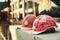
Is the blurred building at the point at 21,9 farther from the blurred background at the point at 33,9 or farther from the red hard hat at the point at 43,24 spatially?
the red hard hat at the point at 43,24

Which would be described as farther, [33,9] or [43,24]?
[33,9]

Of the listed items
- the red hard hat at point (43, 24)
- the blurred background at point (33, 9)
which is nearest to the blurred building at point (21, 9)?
the blurred background at point (33, 9)

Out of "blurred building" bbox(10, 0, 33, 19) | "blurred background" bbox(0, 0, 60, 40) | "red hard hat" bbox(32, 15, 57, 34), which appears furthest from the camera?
"blurred building" bbox(10, 0, 33, 19)

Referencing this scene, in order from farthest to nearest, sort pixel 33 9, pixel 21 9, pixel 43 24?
pixel 21 9 → pixel 33 9 → pixel 43 24

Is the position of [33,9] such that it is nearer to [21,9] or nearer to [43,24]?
[21,9]

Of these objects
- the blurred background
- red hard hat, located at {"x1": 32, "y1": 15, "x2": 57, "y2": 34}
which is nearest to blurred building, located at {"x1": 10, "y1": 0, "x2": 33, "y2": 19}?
the blurred background

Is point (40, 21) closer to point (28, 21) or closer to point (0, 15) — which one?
point (28, 21)

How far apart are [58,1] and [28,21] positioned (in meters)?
2.64

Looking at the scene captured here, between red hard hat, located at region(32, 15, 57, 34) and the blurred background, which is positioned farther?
the blurred background

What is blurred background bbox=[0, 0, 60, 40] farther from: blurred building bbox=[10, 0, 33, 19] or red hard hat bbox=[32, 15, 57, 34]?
red hard hat bbox=[32, 15, 57, 34]

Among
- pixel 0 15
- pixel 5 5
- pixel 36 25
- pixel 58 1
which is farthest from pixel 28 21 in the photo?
pixel 0 15

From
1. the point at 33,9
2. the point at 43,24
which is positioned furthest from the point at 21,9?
the point at 43,24

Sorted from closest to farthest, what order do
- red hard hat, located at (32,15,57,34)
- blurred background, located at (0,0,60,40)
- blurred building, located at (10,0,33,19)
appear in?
red hard hat, located at (32,15,57,34)
blurred background, located at (0,0,60,40)
blurred building, located at (10,0,33,19)

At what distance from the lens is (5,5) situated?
5.59m
